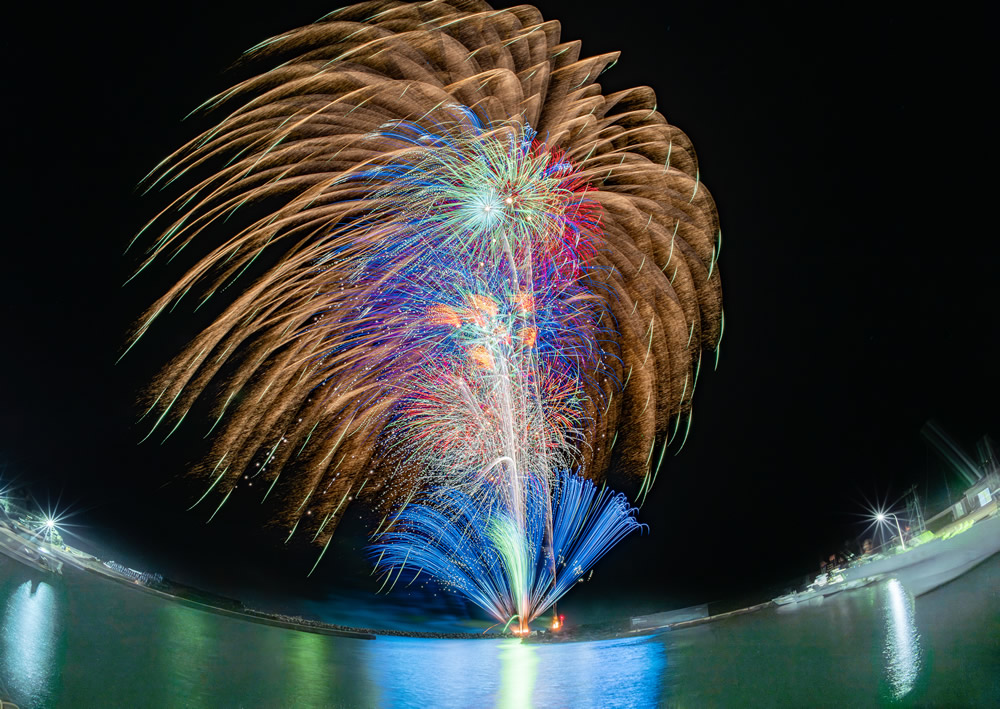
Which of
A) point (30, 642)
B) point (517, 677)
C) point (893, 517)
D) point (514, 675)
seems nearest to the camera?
point (30, 642)

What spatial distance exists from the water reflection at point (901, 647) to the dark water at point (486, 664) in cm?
5

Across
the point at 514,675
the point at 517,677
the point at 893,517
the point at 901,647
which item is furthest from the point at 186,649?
the point at 893,517

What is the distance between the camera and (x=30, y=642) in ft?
32.1

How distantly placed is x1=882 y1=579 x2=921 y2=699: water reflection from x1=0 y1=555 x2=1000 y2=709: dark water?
0.05 meters

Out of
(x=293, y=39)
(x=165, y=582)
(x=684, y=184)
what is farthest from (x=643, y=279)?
(x=165, y=582)

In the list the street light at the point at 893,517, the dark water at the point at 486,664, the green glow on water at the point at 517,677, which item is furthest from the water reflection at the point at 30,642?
the street light at the point at 893,517

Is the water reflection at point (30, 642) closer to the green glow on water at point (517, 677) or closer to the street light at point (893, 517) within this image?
the green glow on water at point (517, 677)

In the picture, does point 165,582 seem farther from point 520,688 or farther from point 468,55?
point 468,55

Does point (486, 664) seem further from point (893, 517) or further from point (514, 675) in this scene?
point (893, 517)

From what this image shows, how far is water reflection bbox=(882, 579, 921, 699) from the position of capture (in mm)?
7852

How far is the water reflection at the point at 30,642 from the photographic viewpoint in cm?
793

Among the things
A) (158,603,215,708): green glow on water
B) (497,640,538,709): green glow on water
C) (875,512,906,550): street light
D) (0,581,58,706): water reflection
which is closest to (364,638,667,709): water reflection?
(497,640,538,709): green glow on water

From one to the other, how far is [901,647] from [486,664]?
13659mm

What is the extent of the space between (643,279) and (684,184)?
2.02 metres
